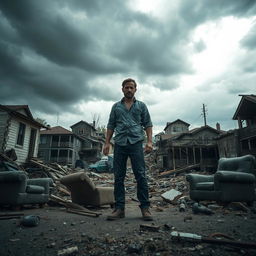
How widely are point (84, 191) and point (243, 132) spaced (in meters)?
19.8

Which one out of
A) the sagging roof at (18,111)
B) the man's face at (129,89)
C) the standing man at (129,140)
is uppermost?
the sagging roof at (18,111)

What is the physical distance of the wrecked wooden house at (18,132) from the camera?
533 inches

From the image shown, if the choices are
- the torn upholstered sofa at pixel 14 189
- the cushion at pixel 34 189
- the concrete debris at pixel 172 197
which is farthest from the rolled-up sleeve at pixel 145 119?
the cushion at pixel 34 189

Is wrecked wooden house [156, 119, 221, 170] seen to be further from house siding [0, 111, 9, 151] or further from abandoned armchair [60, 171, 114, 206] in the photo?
abandoned armchair [60, 171, 114, 206]

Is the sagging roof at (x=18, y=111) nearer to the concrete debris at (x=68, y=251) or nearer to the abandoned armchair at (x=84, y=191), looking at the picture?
the abandoned armchair at (x=84, y=191)

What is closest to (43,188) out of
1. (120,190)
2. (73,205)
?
(73,205)

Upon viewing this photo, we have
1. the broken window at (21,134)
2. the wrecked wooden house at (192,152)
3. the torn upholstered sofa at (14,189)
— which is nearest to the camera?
the torn upholstered sofa at (14,189)

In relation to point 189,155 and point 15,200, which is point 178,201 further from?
point 189,155

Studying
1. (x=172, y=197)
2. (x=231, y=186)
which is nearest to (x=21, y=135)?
(x=172, y=197)

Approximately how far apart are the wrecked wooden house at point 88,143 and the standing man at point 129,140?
119 feet

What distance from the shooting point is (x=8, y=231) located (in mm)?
2227

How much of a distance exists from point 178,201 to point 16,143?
44.7 ft

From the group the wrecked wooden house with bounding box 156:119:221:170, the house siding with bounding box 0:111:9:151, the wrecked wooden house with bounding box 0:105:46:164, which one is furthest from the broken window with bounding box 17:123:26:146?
the wrecked wooden house with bounding box 156:119:221:170

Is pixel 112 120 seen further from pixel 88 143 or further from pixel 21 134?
pixel 88 143
